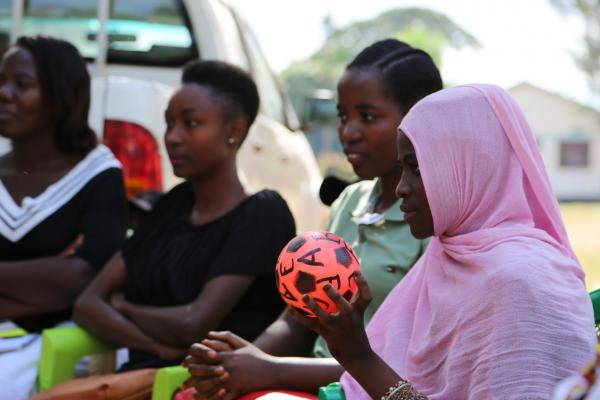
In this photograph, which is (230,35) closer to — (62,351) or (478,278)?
(62,351)

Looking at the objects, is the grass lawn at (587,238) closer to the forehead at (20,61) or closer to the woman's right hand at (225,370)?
the forehead at (20,61)

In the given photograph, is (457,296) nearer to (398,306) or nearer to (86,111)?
(398,306)

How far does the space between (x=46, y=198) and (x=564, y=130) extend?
1772 inches

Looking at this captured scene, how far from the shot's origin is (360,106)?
3463mm

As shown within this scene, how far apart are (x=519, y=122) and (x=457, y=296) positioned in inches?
18.5

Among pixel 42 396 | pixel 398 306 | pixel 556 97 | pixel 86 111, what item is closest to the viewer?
pixel 398 306

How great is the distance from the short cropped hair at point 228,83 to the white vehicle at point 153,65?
50.7 inches

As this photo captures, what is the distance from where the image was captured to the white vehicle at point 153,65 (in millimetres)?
5297

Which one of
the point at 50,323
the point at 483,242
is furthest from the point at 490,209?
the point at 50,323

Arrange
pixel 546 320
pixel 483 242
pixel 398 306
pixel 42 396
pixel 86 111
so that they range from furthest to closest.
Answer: pixel 86 111 < pixel 42 396 < pixel 398 306 < pixel 483 242 < pixel 546 320

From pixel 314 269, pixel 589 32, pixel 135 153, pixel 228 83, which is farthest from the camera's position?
pixel 589 32

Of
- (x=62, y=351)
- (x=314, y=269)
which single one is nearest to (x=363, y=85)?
(x=314, y=269)

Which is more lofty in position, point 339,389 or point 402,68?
point 402,68

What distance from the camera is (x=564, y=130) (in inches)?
1857
